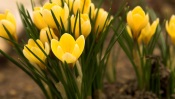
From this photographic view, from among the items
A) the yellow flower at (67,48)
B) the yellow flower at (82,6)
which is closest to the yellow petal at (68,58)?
the yellow flower at (67,48)

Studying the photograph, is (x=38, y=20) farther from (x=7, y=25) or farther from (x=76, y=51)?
(x=76, y=51)

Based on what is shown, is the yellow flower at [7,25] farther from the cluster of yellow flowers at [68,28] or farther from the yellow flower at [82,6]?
the yellow flower at [82,6]

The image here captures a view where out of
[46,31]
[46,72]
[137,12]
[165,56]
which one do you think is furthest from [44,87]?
[165,56]

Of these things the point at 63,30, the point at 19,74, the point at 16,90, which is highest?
the point at 19,74

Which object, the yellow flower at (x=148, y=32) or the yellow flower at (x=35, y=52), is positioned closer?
the yellow flower at (x=35, y=52)

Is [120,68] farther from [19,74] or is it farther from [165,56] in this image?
[165,56]

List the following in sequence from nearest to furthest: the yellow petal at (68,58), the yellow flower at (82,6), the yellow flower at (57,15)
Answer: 1. the yellow petal at (68,58)
2. the yellow flower at (57,15)
3. the yellow flower at (82,6)

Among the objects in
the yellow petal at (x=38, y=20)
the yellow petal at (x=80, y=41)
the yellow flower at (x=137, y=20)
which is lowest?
the yellow petal at (x=80, y=41)
